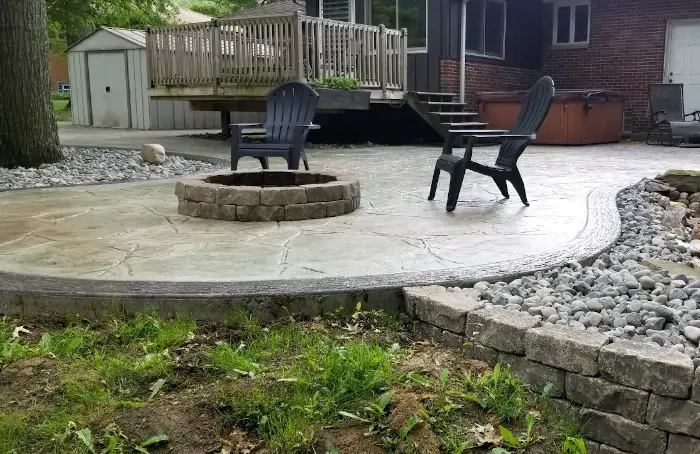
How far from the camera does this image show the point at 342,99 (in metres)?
9.79

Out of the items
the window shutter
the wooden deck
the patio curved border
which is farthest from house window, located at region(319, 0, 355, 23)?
the patio curved border

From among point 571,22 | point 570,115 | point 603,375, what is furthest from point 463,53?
point 603,375

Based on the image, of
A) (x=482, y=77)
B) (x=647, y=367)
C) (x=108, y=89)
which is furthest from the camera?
(x=108, y=89)

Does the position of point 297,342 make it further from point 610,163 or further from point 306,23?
point 306,23

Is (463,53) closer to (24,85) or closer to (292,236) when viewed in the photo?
(24,85)

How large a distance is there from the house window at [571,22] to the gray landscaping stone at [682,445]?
1365cm

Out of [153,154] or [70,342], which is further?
[153,154]

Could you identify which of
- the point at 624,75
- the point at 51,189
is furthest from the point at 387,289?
the point at 624,75

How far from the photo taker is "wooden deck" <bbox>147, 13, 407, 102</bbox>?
31.6 feet

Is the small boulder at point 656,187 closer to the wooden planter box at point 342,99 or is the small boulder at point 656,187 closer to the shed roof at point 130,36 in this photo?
the wooden planter box at point 342,99

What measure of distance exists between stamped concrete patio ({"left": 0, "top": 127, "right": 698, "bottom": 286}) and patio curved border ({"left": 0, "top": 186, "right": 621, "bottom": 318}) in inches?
2.4

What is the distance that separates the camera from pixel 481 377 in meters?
2.30

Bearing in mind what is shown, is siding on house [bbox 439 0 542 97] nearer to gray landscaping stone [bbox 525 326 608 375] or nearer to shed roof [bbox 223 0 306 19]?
shed roof [bbox 223 0 306 19]

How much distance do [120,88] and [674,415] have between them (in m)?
16.4
